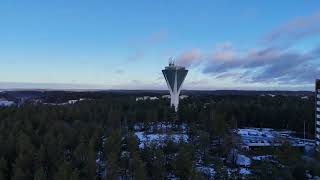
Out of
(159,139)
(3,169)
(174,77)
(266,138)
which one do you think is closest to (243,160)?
(159,139)

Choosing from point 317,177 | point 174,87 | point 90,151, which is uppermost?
point 174,87

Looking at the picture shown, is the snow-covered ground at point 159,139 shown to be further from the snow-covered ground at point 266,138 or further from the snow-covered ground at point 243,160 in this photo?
the snow-covered ground at point 266,138

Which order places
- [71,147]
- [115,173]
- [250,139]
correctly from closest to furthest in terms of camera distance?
[115,173], [71,147], [250,139]

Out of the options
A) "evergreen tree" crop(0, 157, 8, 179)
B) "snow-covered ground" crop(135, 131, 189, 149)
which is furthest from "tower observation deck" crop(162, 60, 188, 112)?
"evergreen tree" crop(0, 157, 8, 179)

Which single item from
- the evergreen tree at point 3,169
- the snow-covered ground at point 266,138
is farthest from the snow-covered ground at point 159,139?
the evergreen tree at point 3,169

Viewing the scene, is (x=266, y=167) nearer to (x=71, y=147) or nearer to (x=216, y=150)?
(x=216, y=150)

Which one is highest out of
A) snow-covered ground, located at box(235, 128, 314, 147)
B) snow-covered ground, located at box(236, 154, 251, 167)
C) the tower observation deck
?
the tower observation deck

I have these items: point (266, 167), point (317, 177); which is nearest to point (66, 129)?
point (266, 167)

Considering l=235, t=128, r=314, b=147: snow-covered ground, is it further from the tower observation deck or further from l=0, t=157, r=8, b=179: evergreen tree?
l=0, t=157, r=8, b=179: evergreen tree
